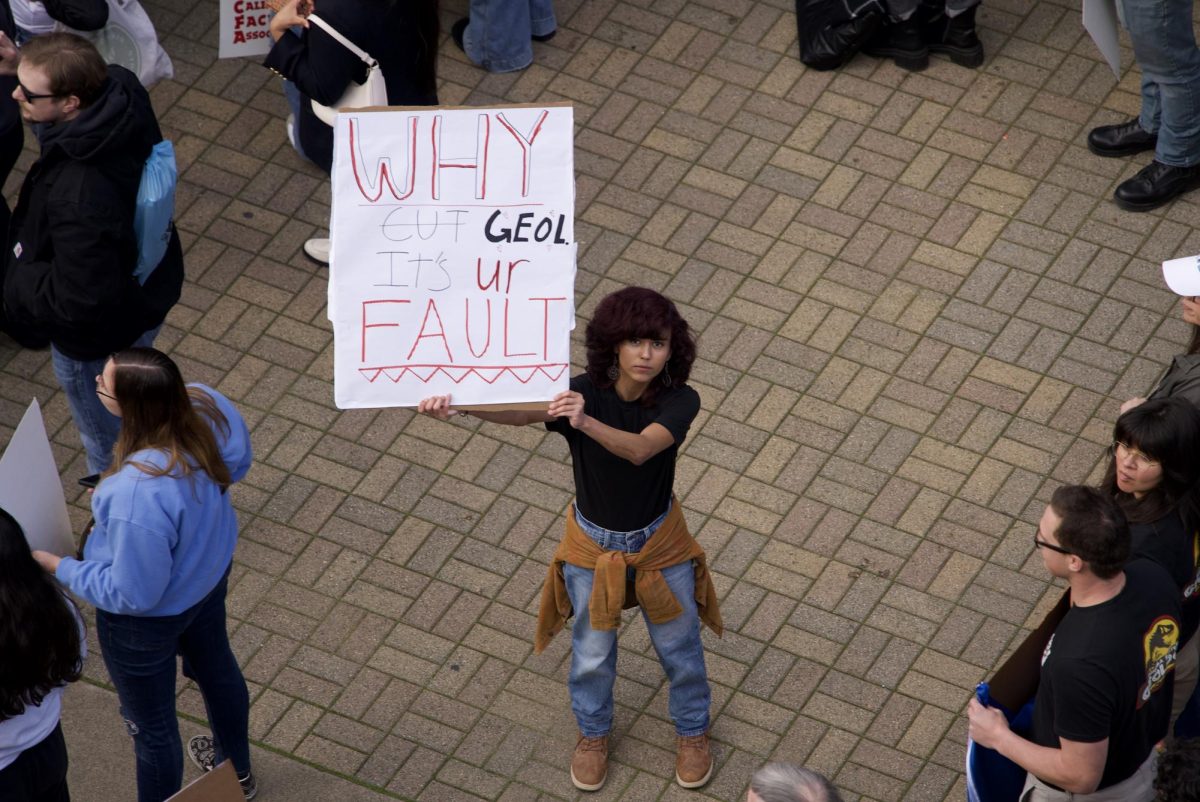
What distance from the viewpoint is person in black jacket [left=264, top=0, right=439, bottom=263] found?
6.72 m

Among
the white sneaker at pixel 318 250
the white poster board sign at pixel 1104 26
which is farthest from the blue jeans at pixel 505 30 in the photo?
the white poster board sign at pixel 1104 26

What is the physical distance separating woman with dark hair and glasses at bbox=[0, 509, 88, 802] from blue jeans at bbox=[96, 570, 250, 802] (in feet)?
1.02

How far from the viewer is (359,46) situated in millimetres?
6762

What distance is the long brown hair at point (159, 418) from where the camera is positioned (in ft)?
15.7

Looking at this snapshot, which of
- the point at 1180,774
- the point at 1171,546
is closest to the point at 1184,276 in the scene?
the point at 1171,546

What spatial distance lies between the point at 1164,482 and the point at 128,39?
14.8 feet

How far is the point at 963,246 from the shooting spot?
758cm

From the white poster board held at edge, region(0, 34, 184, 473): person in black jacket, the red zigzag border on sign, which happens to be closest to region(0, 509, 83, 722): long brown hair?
the white poster board held at edge

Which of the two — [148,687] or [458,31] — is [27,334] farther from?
[458,31]

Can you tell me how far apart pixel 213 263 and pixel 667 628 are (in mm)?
3157

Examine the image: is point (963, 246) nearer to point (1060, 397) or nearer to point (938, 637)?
point (1060, 397)

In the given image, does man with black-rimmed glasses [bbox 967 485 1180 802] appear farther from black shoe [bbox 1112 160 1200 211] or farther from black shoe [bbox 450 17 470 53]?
black shoe [bbox 450 17 470 53]

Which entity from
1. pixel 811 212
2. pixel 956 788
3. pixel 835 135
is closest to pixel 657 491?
pixel 956 788

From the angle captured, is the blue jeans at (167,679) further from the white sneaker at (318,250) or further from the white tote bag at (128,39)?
the white tote bag at (128,39)
